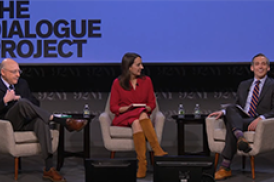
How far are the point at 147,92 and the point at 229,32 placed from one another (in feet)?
5.40

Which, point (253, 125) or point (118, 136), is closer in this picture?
point (253, 125)

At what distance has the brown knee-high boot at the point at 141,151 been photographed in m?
4.05

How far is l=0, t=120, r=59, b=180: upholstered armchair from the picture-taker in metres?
3.86

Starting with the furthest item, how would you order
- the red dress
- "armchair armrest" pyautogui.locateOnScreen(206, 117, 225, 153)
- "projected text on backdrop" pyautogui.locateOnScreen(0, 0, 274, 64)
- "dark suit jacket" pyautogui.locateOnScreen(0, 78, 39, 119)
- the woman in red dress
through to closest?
"projected text on backdrop" pyautogui.locateOnScreen(0, 0, 274, 64), the red dress, the woman in red dress, "armchair armrest" pyautogui.locateOnScreen(206, 117, 225, 153), "dark suit jacket" pyautogui.locateOnScreen(0, 78, 39, 119)

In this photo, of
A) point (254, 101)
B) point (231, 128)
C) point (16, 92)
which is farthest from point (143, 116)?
point (16, 92)

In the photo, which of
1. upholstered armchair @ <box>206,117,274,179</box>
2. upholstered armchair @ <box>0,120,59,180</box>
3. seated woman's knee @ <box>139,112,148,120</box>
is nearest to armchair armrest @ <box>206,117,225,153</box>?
upholstered armchair @ <box>206,117,274,179</box>

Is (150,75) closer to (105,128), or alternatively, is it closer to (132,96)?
(132,96)

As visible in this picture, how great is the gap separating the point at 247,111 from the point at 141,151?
1.28 m

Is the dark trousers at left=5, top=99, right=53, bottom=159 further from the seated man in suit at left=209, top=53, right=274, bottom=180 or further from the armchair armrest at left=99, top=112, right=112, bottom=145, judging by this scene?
the seated man in suit at left=209, top=53, right=274, bottom=180

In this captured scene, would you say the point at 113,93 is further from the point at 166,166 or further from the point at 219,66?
the point at 166,166

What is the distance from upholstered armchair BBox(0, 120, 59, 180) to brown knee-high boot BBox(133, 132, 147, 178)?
1.01m

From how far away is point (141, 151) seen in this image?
4117 mm

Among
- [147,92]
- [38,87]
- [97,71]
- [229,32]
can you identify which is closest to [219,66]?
[229,32]

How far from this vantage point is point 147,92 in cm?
466
